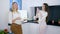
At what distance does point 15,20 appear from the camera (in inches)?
88.0

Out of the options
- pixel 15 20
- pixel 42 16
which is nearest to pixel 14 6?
pixel 15 20

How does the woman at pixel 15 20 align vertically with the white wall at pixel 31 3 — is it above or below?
below

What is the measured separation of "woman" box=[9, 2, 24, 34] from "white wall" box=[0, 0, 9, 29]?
5.3 inches

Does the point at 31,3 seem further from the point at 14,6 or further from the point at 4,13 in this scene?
the point at 4,13

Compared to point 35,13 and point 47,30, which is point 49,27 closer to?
point 47,30

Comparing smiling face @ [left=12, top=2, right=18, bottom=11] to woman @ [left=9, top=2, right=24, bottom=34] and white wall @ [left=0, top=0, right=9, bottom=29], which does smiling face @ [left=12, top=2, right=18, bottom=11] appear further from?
white wall @ [left=0, top=0, right=9, bottom=29]

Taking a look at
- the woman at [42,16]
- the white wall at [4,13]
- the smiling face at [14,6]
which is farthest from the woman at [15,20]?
the woman at [42,16]

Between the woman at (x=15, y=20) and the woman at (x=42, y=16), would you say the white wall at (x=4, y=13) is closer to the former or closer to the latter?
the woman at (x=15, y=20)

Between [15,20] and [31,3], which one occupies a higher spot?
[31,3]

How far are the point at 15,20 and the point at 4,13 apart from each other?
0.30 metres

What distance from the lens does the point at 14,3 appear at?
2240 mm

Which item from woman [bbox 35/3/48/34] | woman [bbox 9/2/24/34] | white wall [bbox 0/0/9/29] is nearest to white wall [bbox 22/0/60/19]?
woman [bbox 35/3/48/34]

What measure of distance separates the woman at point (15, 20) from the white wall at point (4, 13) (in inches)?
5.3

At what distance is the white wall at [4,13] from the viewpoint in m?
2.36
